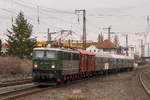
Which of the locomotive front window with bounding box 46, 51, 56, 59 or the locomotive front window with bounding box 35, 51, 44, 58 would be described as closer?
the locomotive front window with bounding box 46, 51, 56, 59

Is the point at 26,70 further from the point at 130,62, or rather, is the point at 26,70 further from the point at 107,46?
the point at 107,46

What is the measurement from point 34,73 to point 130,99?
747 cm

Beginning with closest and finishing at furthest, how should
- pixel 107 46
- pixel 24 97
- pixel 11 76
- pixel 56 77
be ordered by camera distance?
pixel 24 97
pixel 56 77
pixel 11 76
pixel 107 46

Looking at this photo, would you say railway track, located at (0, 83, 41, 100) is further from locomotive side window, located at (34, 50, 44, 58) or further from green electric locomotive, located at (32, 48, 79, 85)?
locomotive side window, located at (34, 50, 44, 58)

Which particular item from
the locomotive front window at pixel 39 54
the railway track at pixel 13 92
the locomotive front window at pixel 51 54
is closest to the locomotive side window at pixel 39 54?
the locomotive front window at pixel 39 54

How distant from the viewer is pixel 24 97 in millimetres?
13070

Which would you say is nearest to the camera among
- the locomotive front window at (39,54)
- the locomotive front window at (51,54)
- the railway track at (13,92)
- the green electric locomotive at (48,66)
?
the railway track at (13,92)

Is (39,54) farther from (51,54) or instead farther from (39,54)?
(51,54)

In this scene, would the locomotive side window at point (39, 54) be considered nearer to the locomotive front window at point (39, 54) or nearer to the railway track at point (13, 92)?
the locomotive front window at point (39, 54)

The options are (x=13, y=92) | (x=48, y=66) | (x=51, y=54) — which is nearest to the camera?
(x=13, y=92)

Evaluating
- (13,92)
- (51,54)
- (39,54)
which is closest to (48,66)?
(51,54)

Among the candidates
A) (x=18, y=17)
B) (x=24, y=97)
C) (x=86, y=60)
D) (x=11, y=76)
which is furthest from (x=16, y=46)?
(x=24, y=97)

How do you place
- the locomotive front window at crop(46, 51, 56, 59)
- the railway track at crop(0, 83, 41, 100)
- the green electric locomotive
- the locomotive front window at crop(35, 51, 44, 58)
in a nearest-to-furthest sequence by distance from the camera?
the railway track at crop(0, 83, 41, 100)
the green electric locomotive
the locomotive front window at crop(46, 51, 56, 59)
the locomotive front window at crop(35, 51, 44, 58)

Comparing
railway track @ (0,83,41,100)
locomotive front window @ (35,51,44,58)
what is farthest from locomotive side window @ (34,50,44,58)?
railway track @ (0,83,41,100)
